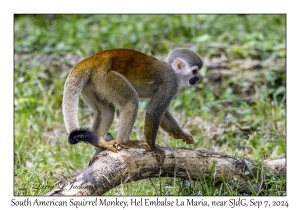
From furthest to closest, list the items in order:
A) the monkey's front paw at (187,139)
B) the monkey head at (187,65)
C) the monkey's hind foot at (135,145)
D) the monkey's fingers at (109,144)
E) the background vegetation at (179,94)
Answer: the background vegetation at (179,94), the monkey's front paw at (187,139), the monkey head at (187,65), the monkey's hind foot at (135,145), the monkey's fingers at (109,144)

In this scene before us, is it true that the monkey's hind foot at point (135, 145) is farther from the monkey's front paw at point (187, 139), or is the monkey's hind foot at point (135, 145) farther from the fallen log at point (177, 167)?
the monkey's front paw at point (187, 139)

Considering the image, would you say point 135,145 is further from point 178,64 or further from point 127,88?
point 178,64

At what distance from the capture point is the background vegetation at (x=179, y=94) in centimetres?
608

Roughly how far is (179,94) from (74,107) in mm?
3836

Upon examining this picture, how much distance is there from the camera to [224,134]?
→ 7137 mm

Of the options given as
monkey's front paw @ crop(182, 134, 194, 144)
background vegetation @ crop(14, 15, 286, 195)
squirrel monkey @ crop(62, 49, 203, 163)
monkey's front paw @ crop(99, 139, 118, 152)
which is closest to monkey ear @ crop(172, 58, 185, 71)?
squirrel monkey @ crop(62, 49, 203, 163)

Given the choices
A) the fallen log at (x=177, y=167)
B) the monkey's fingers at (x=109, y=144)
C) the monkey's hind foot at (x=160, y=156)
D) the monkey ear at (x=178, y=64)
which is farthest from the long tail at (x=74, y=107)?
the monkey ear at (x=178, y=64)

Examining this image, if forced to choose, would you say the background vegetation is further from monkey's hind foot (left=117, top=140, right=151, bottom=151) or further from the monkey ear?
the monkey ear

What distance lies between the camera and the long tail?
4.49m

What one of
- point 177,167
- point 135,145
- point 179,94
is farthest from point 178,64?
point 179,94

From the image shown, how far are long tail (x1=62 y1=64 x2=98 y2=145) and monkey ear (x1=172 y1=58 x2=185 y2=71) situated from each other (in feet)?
3.61

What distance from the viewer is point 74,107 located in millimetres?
4957
